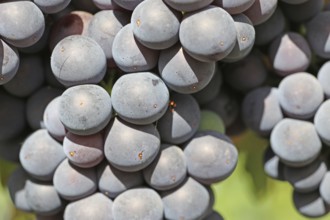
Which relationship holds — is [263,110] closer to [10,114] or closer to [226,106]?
[226,106]

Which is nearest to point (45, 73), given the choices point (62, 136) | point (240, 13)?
point (62, 136)

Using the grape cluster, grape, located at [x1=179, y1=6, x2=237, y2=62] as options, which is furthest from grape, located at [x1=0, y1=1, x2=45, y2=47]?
grape, located at [x1=179, y1=6, x2=237, y2=62]

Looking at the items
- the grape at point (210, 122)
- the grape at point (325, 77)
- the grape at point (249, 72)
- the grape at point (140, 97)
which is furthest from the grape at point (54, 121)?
the grape at point (325, 77)

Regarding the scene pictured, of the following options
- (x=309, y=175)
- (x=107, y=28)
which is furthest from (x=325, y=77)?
(x=107, y=28)

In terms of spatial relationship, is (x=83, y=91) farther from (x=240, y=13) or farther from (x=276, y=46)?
(x=276, y=46)

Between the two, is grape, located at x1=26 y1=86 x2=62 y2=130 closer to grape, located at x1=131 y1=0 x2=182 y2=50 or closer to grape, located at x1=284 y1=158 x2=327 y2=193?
grape, located at x1=131 y1=0 x2=182 y2=50

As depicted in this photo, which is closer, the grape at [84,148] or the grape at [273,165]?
the grape at [84,148]

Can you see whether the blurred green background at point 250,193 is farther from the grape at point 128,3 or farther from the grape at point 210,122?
the grape at point 128,3
